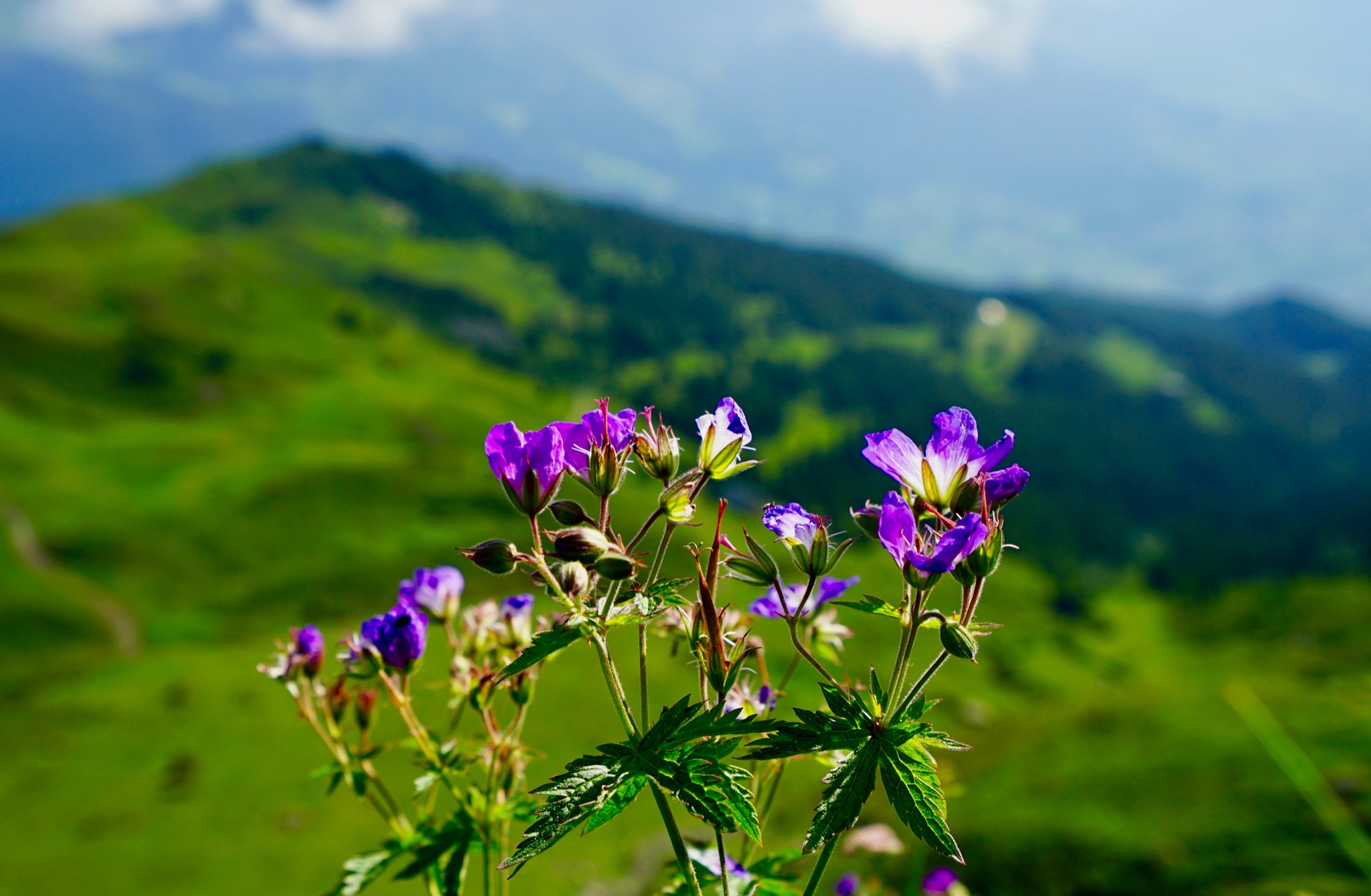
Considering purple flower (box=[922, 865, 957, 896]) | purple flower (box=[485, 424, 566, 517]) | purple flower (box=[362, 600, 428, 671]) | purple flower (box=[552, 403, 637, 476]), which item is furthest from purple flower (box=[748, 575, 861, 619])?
purple flower (box=[922, 865, 957, 896])

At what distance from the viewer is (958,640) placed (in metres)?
2.12

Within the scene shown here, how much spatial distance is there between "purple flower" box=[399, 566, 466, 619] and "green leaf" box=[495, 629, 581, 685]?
1339mm

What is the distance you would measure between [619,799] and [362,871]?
170 centimetres

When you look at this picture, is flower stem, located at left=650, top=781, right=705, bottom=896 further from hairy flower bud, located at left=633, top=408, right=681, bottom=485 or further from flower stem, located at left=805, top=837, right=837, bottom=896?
hairy flower bud, located at left=633, top=408, right=681, bottom=485

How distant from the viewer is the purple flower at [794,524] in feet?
8.05

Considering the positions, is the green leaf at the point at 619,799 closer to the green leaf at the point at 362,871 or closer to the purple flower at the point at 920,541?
the purple flower at the point at 920,541

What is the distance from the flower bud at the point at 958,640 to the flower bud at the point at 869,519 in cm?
37

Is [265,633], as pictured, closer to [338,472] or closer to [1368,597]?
[338,472]

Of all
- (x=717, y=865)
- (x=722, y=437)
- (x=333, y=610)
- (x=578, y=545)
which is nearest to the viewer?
(x=578, y=545)

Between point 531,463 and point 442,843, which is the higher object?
point 531,463

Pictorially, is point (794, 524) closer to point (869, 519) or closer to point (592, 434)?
point (869, 519)

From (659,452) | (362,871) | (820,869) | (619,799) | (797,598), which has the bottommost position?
(820,869)

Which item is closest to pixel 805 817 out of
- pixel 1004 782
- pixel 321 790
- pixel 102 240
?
pixel 1004 782

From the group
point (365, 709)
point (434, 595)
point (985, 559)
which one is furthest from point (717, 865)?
point (365, 709)
